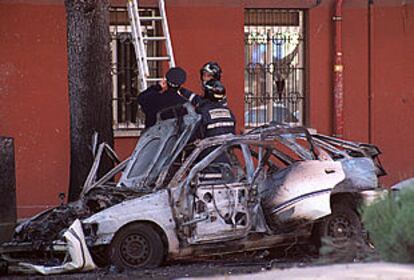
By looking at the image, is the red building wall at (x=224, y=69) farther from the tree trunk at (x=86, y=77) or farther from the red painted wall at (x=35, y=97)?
the tree trunk at (x=86, y=77)

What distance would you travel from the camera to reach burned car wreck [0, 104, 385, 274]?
10.8 m

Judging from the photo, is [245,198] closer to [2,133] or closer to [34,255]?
[34,255]

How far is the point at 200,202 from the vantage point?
429 inches

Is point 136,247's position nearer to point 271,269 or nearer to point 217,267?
point 217,267

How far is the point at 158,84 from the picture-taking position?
12867 mm

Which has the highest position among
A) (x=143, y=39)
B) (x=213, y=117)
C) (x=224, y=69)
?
(x=143, y=39)

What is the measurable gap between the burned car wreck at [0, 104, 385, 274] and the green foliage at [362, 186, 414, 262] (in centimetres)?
277

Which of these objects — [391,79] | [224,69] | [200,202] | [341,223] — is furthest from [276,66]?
[200,202]

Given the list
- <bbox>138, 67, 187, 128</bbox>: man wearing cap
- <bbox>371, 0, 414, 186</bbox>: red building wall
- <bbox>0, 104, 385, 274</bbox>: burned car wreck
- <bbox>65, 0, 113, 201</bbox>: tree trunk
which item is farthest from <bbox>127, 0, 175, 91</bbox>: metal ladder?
<bbox>371, 0, 414, 186</bbox>: red building wall

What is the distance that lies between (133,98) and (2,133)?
201 centimetres

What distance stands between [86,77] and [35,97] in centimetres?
245

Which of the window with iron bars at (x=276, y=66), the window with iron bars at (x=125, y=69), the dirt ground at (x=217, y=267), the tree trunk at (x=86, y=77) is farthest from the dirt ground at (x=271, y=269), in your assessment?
the window with iron bars at (x=276, y=66)

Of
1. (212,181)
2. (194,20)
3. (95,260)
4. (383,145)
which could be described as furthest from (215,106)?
(383,145)

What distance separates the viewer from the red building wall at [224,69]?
15.3 m
